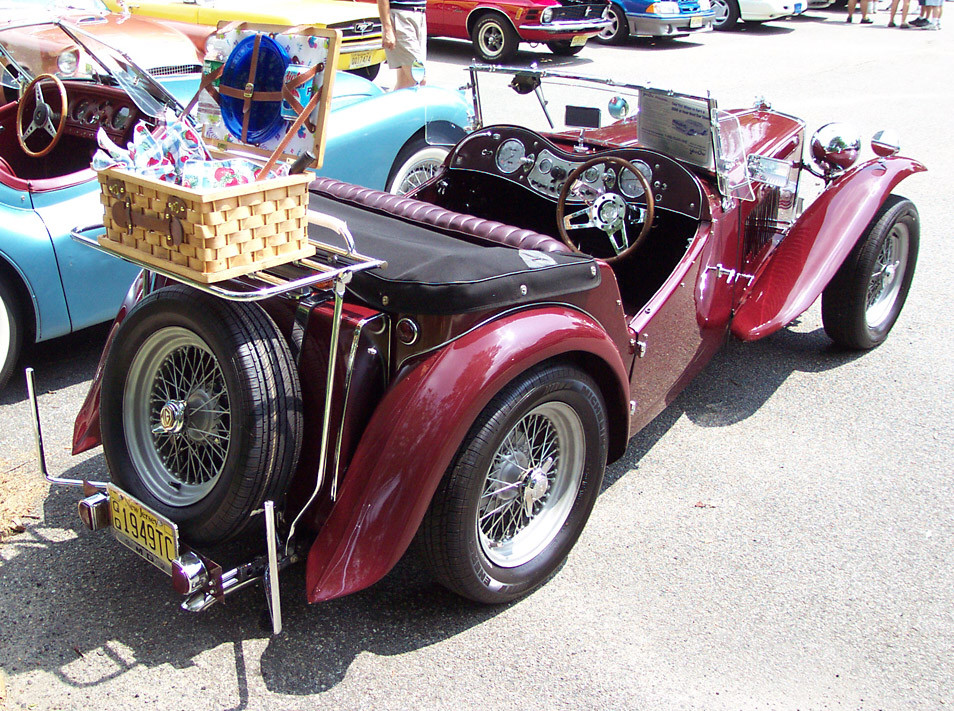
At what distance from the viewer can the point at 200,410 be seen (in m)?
2.53

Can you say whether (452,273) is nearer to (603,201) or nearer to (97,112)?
(603,201)

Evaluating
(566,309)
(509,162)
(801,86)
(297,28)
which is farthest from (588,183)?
(801,86)

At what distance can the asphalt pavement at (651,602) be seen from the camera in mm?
2453

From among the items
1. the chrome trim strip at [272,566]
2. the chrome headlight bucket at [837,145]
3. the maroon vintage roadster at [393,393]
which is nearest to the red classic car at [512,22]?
the chrome headlight bucket at [837,145]

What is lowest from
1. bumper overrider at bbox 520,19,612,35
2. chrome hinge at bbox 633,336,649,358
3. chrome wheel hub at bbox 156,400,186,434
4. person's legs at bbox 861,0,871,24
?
chrome hinge at bbox 633,336,649,358

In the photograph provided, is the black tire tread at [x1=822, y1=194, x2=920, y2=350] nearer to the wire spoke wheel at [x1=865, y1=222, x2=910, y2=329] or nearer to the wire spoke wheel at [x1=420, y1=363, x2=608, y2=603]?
the wire spoke wheel at [x1=865, y1=222, x2=910, y2=329]

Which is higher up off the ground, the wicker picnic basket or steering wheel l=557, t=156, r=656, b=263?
the wicker picnic basket

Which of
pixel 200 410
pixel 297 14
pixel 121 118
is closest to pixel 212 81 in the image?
pixel 200 410

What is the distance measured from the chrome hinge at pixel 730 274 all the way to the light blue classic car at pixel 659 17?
10.6 metres

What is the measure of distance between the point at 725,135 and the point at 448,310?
70.9 inches

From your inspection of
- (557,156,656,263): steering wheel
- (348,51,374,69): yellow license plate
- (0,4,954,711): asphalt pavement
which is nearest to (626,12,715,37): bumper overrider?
(348,51,374,69): yellow license plate

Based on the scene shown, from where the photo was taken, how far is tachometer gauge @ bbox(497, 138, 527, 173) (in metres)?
3.88

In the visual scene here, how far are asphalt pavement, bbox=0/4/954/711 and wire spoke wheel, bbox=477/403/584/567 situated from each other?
20cm

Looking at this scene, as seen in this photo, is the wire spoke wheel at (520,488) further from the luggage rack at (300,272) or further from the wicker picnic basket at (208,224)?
the wicker picnic basket at (208,224)
